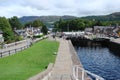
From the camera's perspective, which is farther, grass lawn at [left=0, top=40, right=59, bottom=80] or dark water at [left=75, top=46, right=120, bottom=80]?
dark water at [left=75, top=46, right=120, bottom=80]

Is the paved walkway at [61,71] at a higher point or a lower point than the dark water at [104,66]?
higher

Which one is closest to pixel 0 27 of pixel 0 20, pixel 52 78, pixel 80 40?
pixel 0 20

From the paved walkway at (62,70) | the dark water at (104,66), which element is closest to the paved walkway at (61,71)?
the paved walkway at (62,70)

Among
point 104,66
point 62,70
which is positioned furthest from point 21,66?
point 104,66

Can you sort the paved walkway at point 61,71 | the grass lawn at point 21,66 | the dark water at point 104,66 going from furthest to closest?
the dark water at point 104,66, the paved walkway at point 61,71, the grass lawn at point 21,66

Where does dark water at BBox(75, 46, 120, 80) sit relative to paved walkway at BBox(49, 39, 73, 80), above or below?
below

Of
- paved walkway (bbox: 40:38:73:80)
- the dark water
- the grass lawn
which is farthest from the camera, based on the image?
the dark water

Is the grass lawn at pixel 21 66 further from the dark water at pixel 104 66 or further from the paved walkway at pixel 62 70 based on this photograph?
the dark water at pixel 104 66

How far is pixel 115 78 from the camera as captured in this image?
35469 mm

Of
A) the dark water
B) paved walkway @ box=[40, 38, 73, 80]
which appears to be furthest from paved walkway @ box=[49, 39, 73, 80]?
the dark water

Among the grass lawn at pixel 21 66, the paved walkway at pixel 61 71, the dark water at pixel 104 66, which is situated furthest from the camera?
the dark water at pixel 104 66

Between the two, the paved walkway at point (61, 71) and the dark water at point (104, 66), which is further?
the dark water at point (104, 66)

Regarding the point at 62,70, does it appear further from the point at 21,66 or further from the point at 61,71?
the point at 21,66

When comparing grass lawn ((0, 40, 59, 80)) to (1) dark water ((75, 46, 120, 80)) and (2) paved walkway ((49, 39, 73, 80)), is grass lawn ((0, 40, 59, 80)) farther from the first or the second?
(1) dark water ((75, 46, 120, 80))
